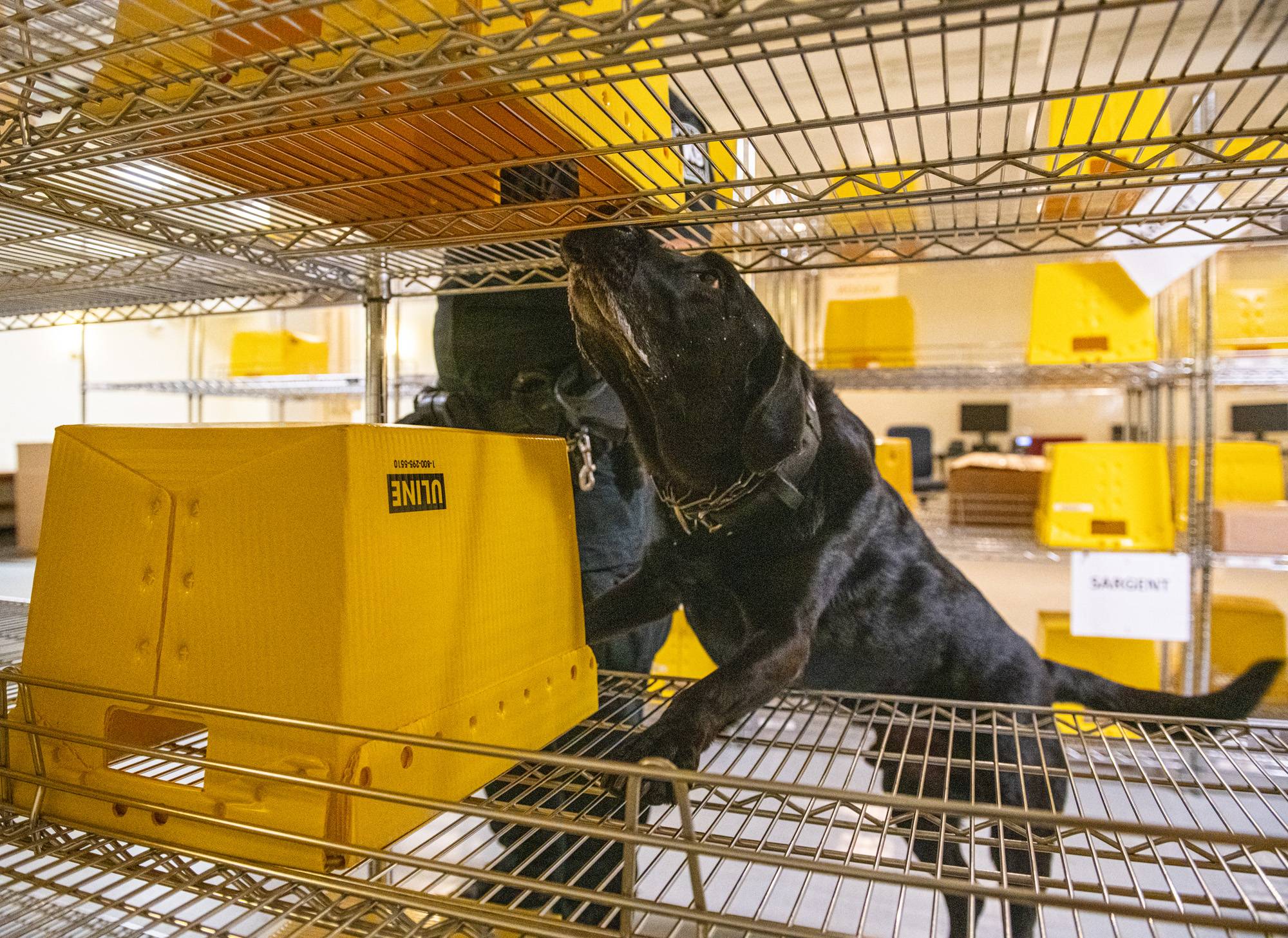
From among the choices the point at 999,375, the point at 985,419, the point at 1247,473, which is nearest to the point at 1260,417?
the point at 985,419

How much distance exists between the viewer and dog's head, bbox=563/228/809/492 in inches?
31.9

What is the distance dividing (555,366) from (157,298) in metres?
0.86

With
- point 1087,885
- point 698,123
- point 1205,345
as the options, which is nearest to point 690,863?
point 1087,885

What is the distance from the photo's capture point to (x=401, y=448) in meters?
0.62

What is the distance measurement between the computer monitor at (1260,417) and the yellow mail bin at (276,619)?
16.7ft

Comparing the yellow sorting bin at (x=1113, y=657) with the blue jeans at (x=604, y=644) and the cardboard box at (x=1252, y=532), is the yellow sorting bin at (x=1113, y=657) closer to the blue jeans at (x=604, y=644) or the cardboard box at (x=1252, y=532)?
the cardboard box at (x=1252, y=532)

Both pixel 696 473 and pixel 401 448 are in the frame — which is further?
pixel 696 473

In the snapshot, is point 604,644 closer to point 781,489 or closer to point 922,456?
point 781,489

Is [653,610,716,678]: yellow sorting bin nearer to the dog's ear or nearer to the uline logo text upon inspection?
the dog's ear

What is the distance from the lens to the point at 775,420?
2.89 ft

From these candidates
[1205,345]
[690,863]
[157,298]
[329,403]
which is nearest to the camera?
[690,863]

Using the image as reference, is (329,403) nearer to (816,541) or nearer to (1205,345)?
(816,541)

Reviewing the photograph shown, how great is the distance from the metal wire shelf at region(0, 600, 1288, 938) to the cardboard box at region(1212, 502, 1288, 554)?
1288 mm

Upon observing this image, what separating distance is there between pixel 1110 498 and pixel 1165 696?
3.83 ft
